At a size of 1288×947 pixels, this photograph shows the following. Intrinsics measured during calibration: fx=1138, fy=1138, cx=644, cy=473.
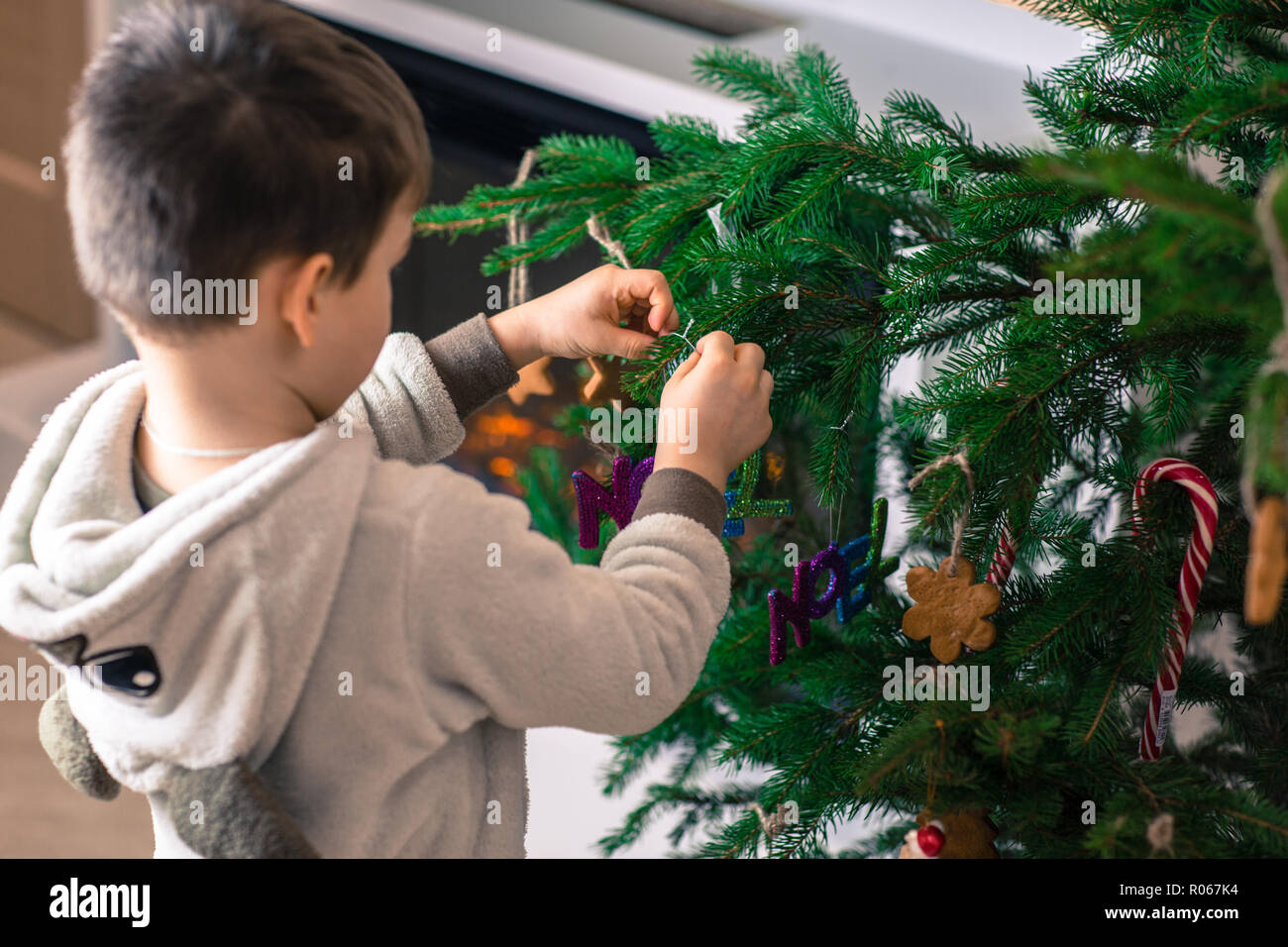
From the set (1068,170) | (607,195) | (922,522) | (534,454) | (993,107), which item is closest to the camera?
(1068,170)

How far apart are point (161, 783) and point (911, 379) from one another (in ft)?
2.53

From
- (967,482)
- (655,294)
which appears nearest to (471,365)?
(655,294)

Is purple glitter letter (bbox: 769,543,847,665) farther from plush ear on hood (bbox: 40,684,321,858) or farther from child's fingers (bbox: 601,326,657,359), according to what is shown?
plush ear on hood (bbox: 40,684,321,858)

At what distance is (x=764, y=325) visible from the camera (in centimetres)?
73

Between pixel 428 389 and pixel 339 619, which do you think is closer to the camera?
pixel 339 619

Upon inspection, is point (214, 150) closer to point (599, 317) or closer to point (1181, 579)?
point (599, 317)

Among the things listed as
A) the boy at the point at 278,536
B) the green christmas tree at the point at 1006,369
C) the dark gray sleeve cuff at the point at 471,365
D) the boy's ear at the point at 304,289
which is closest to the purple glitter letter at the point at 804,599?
the green christmas tree at the point at 1006,369

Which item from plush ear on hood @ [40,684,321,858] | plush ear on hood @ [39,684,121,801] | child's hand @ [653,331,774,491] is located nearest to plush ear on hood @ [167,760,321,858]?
plush ear on hood @ [40,684,321,858]

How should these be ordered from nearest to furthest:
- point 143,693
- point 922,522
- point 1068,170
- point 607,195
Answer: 1. point 1068,170
2. point 143,693
3. point 922,522
4. point 607,195

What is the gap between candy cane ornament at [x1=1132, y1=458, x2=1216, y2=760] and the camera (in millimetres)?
678

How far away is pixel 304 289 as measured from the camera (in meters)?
0.55

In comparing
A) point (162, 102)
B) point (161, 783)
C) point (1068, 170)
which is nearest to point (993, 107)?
point (1068, 170)

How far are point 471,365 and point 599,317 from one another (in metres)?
0.10
